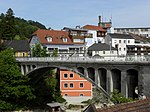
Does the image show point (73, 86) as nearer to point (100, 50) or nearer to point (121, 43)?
point (100, 50)

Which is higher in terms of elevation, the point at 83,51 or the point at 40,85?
the point at 83,51

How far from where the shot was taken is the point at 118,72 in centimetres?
3441

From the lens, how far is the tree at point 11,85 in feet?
177

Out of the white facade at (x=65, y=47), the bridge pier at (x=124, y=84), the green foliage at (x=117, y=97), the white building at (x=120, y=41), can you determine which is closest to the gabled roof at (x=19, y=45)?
the white facade at (x=65, y=47)

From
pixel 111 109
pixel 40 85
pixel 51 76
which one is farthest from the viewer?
pixel 51 76

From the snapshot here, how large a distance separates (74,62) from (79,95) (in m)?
23.9

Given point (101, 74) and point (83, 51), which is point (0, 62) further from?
point (83, 51)

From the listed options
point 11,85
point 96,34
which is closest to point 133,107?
point 11,85

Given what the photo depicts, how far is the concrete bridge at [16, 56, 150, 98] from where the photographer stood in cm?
3073

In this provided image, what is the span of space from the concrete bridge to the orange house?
74.9 ft

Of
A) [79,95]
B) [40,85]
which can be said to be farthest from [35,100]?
[79,95]

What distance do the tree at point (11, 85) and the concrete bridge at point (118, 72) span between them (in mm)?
16801

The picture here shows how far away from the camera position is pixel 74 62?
41.0 meters

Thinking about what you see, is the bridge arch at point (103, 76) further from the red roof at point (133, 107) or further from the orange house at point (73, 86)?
the orange house at point (73, 86)
